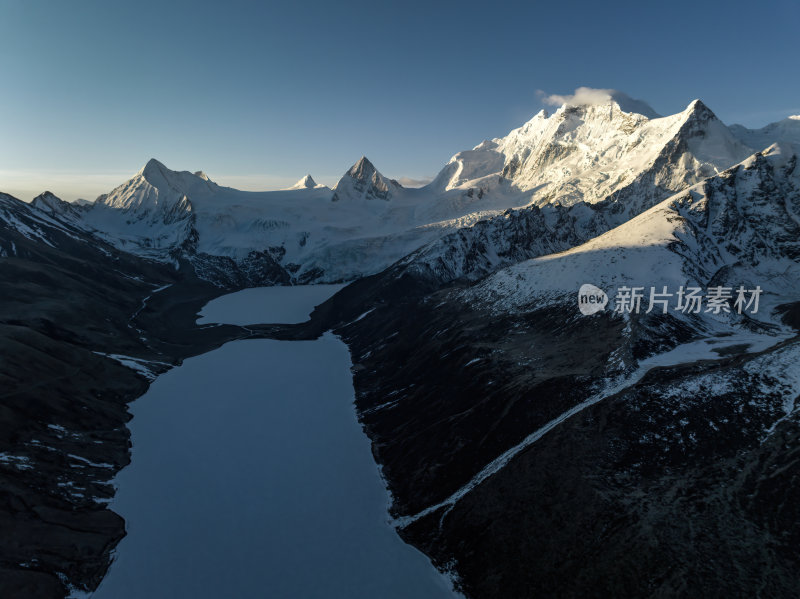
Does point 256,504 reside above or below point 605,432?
below

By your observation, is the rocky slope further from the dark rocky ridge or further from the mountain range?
the dark rocky ridge

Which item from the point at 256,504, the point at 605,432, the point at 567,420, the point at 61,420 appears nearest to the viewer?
the point at 605,432

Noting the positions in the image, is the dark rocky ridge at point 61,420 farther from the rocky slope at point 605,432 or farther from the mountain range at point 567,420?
the rocky slope at point 605,432

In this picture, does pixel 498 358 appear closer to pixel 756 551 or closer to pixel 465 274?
pixel 756 551

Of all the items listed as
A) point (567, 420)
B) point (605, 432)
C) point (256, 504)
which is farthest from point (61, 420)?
point (605, 432)

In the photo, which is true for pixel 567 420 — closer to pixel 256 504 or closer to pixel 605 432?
pixel 605 432

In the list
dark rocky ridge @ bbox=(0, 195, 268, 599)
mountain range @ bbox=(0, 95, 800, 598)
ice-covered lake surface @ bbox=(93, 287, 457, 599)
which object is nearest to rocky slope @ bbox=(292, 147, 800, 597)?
mountain range @ bbox=(0, 95, 800, 598)

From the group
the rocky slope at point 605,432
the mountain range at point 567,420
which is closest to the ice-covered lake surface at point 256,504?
the mountain range at point 567,420

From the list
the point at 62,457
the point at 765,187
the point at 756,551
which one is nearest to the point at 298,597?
the point at 756,551
